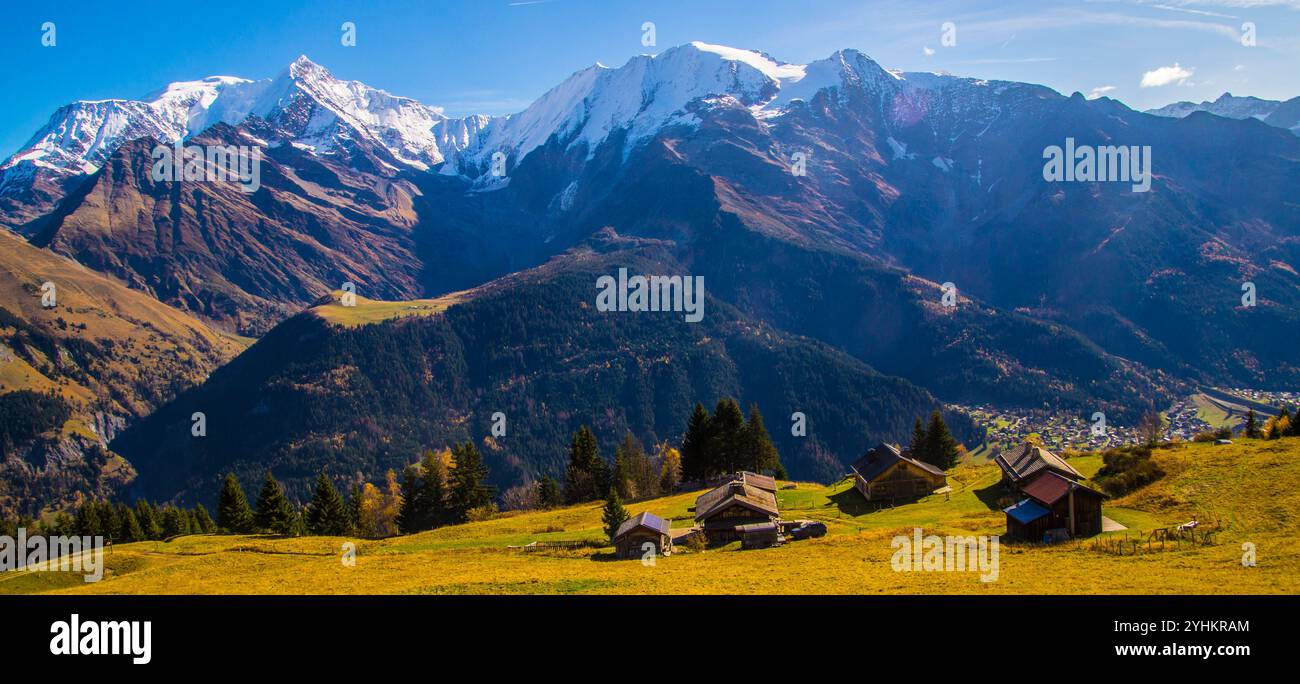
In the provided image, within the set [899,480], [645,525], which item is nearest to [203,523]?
[645,525]

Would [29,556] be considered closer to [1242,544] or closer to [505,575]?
[505,575]

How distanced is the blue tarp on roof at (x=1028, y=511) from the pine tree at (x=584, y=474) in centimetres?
7275

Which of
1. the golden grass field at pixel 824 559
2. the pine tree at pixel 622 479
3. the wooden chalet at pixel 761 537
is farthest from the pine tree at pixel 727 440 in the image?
the wooden chalet at pixel 761 537

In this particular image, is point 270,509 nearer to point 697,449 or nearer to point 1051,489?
point 697,449

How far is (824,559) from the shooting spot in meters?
50.4

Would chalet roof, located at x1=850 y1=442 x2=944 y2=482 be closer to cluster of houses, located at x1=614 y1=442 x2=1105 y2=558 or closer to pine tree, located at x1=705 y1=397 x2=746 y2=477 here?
cluster of houses, located at x1=614 y1=442 x2=1105 y2=558

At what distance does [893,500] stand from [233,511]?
94397 millimetres

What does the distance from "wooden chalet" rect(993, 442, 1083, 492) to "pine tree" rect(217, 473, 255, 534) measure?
10449cm

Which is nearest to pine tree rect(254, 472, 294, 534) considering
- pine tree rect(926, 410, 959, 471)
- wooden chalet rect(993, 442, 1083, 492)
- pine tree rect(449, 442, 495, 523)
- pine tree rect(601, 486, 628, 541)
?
pine tree rect(449, 442, 495, 523)

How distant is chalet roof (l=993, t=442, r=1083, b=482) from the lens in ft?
242
